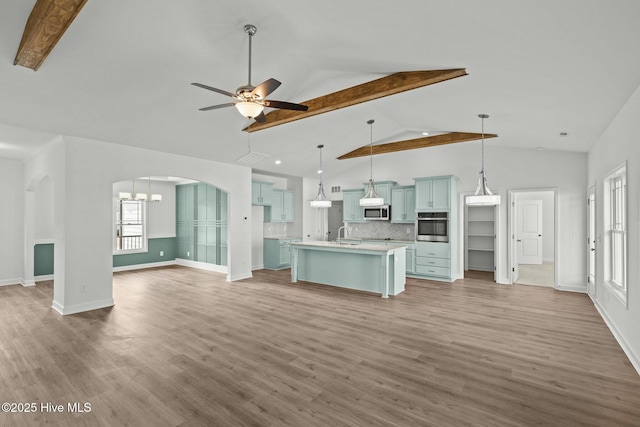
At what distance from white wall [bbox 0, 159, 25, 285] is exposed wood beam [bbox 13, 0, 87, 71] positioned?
523 centimetres

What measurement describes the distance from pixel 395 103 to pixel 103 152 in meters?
4.87

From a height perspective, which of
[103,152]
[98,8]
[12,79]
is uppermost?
[98,8]

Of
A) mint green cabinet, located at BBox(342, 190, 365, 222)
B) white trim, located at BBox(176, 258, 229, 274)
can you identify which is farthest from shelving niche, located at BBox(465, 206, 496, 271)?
white trim, located at BBox(176, 258, 229, 274)

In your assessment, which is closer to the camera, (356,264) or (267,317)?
(267,317)

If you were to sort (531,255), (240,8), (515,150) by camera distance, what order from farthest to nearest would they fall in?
(531,255) → (515,150) → (240,8)

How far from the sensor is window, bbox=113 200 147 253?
8.40 metres

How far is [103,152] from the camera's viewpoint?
5059 millimetres

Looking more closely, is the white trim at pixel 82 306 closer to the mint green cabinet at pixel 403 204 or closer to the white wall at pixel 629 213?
the mint green cabinet at pixel 403 204

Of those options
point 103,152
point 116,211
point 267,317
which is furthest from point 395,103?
point 116,211

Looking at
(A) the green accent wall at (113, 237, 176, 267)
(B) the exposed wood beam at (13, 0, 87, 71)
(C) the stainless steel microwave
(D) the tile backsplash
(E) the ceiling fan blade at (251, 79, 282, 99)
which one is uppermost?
(B) the exposed wood beam at (13, 0, 87, 71)

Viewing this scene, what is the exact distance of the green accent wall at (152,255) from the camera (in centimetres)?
835

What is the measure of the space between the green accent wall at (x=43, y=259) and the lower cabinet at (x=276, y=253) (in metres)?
4.95

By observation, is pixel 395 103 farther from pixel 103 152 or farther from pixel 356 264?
pixel 103 152

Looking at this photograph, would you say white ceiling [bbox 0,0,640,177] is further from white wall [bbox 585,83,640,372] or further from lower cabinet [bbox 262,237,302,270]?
lower cabinet [bbox 262,237,302,270]
